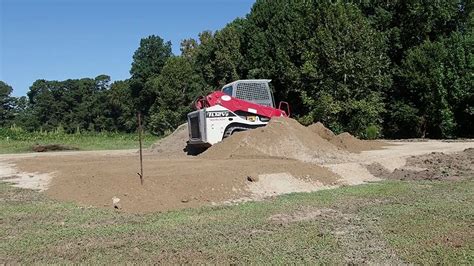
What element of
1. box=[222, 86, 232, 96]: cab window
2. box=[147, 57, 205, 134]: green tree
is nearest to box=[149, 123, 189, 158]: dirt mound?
box=[222, 86, 232, 96]: cab window

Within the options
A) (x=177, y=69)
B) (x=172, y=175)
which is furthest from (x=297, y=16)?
(x=172, y=175)

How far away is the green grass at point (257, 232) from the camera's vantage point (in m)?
5.86

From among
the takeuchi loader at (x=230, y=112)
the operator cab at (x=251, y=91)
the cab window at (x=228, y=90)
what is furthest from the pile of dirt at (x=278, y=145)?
the cab window at (x=228, y=90)

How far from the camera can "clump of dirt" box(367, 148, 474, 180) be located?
13000mm

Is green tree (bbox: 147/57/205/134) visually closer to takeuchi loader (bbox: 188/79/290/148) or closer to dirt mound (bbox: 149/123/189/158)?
dirt mound (bbox: 149/123/189/158)

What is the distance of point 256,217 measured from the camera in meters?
8.05

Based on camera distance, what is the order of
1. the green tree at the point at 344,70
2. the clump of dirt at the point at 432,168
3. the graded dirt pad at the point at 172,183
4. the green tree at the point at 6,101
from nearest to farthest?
the graded dirt pad at the point at 172,183 < the clump of dirt at the point at 432,168 < the green tree at the point at 344,70 < the green tree at the point at 6,101

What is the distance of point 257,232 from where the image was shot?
7.02 metres

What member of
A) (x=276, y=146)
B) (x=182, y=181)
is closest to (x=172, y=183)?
(x=182, y=181)

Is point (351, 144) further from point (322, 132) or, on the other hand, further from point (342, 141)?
point (322, 132)

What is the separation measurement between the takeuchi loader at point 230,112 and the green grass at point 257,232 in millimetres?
7320

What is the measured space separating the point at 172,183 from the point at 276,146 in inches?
237

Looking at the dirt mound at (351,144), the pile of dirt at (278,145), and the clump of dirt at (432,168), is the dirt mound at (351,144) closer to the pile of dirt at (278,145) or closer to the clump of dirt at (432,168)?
the pile of dirt at (278,145)

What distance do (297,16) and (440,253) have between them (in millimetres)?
33357
